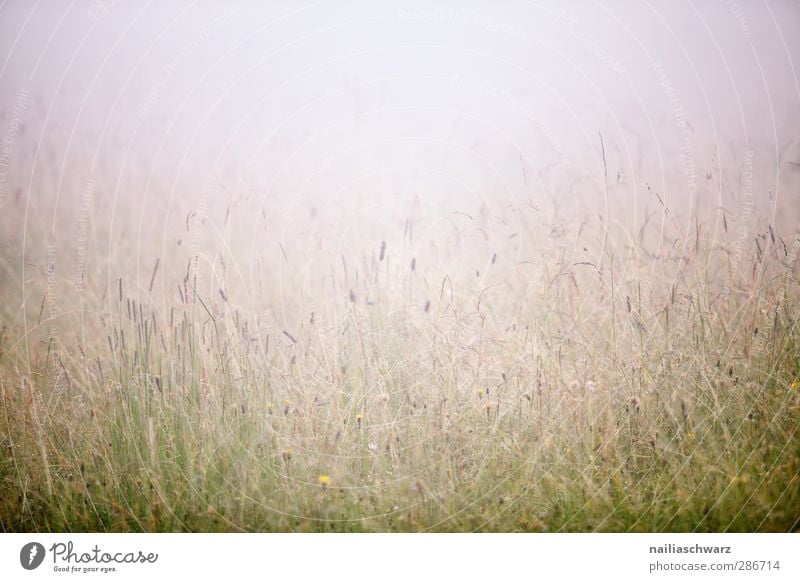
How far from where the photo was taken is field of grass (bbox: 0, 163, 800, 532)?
2.44 metres

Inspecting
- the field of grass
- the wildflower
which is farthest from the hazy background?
the wildflower

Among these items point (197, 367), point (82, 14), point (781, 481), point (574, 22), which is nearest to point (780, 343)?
point (781, 481)

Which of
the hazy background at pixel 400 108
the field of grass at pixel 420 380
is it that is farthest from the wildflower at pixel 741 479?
the hazy background at pixel 400 108

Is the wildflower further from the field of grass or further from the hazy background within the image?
the hazy background

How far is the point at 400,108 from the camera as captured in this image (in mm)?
2875

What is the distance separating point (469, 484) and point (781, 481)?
3.88ft

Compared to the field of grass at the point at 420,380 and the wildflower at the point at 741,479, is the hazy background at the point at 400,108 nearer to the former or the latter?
the field of grass at the point at 420,380

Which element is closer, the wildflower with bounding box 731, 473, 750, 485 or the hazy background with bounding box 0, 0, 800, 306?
the wildflower with bounding box 731, 473, 750, 485

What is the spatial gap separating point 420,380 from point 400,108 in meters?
1.19

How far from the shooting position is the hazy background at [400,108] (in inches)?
111

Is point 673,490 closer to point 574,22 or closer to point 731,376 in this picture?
point 731,376

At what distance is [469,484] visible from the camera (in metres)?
2.43

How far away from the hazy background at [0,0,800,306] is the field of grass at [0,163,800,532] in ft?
0.27

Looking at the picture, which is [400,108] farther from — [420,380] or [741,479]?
[741,479]
